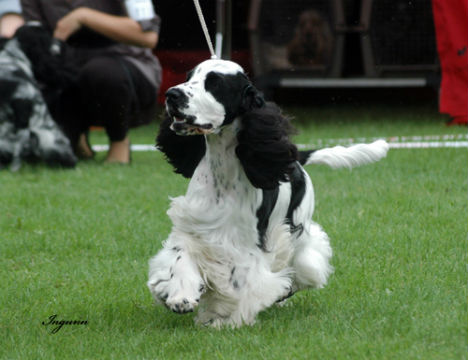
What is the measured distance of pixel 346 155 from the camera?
366cm

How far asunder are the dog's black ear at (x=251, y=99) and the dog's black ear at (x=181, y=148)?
0.28 meters

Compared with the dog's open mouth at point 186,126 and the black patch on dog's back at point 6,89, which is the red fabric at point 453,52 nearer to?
the black patch on dog's back at point 6,89

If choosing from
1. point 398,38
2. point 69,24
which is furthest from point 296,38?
point 69,24

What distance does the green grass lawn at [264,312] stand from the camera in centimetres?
281

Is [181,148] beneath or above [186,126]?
beneath

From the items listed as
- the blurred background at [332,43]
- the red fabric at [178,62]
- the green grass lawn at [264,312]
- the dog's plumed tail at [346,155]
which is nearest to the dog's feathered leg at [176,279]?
the green grass lawn at [264,312]

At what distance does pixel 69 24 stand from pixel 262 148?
4.25m

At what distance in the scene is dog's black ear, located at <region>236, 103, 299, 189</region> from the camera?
299 centimetres

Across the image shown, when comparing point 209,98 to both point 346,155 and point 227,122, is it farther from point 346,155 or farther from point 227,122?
point 346,155

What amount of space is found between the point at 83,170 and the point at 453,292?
4.02 metres

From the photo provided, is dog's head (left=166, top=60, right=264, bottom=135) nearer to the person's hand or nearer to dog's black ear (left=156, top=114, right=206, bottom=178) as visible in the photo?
dog's black ear (left=156, top=114, right=206, bottom=178)

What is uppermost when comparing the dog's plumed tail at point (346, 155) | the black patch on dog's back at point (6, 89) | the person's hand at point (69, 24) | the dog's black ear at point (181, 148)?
the dog's black ear at point (181, 148)

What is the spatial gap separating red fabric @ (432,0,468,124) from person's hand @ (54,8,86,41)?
333cm

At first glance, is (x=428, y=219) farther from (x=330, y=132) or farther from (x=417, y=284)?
(x=330, y=132)
